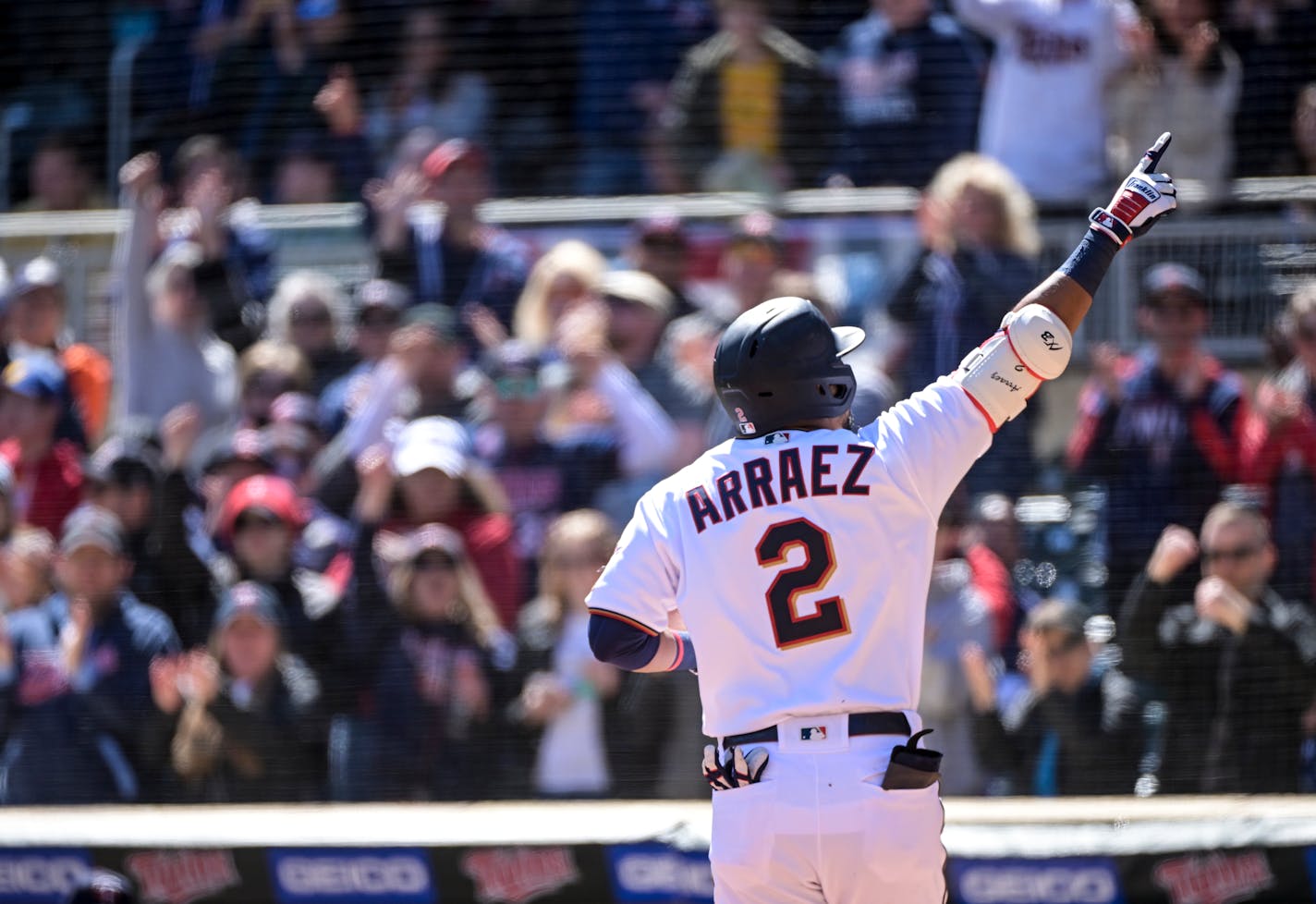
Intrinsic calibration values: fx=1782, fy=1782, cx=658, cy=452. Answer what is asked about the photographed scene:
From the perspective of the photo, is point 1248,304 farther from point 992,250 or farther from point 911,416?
point 911,416

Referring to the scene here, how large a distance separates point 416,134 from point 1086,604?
3270mm

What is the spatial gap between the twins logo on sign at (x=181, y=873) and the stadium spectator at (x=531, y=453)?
130 cm

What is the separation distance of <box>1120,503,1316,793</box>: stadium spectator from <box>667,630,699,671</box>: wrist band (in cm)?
252

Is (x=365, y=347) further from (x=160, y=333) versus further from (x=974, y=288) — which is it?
(x=974, y=288)

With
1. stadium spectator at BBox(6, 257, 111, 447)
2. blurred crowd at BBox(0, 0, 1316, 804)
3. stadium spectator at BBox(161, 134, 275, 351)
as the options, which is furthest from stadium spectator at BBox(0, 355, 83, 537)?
stadium spectator at BBox(161, 134, 275, 351)

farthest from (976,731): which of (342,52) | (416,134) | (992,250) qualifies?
(342,52)

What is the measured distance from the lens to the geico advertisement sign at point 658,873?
4.47m

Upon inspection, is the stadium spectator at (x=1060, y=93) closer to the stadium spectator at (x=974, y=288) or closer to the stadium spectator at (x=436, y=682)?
the stadium spectator at (x=974, y=288)

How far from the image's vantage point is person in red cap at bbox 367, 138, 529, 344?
6.34 metres

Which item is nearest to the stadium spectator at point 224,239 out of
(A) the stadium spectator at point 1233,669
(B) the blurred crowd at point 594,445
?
(B) the blurred crowd at point 594,445

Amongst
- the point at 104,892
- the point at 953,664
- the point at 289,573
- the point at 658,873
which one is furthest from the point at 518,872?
the point at 289,573

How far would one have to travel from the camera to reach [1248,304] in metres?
6.00

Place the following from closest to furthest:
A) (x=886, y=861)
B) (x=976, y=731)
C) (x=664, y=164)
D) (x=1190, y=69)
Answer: (x=886, y=861), (x=976, y=731), (x=1190, y=69), (x=664, y=164)

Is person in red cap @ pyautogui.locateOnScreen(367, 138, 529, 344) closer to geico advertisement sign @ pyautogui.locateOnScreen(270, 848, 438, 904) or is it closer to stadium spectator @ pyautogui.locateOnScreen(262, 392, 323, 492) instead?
stadium spectator @ pyautogui.locateOnScreen(262, 392, 323, 492)
